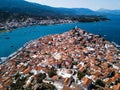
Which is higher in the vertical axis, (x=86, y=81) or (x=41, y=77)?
(x=86, y=81)

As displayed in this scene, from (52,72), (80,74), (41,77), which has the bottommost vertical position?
(41,77)

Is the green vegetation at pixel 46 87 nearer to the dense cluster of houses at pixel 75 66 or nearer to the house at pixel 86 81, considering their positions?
the dense cluster of houses at pixel 75 66

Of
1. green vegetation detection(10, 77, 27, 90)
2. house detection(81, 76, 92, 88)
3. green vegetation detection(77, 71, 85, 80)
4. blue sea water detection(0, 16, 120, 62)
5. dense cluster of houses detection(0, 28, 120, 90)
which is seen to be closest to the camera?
house detection(81, 76, 92, 88)

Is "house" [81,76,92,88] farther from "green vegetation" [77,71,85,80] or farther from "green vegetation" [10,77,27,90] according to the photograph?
"green vegetation" [10,77,27,90]

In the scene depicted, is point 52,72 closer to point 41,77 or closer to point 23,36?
point 41,77

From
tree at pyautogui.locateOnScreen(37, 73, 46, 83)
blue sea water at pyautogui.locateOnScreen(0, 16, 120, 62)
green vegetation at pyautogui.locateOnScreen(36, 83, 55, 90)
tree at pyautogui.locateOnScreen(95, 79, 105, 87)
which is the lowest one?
blue sea water at pyautogui.locateOnScreen(0, 16, 120, 62)

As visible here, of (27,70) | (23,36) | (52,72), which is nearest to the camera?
(52,72)

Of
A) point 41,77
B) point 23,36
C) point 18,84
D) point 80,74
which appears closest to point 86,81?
point 80,74

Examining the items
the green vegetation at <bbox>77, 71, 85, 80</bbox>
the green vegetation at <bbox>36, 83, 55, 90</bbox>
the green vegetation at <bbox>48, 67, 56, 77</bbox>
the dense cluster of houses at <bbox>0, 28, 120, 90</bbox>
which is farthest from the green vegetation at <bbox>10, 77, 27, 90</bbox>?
the green vegetation at <bbox>77, 71, 85, 80</bbox>

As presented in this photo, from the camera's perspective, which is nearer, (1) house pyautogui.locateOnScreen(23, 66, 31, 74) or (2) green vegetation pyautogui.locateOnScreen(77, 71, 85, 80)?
(2) green vegetation pyautogui.locateOnScreen(77, 71, 85, 80)
